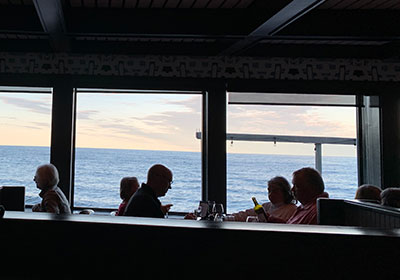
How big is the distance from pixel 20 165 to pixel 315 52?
39.7m

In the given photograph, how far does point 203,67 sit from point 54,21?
1.79 m

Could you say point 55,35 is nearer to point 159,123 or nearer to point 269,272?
point 269,272

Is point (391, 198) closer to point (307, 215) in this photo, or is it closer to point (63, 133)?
point (307, 215)

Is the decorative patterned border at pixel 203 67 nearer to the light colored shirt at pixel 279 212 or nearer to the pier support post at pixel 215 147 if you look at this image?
the pier support post at pixel 215 147

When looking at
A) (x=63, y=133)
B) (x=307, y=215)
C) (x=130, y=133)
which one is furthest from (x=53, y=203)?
(x=130, y=133)

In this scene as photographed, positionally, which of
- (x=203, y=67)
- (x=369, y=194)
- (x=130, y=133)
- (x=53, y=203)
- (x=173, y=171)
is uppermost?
(x=130, y=133)

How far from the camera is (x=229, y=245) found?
1232mm

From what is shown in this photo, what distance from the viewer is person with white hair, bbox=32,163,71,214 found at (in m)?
3.00

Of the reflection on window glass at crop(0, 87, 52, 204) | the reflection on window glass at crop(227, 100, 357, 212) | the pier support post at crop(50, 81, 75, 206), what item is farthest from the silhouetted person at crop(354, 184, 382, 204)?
the reflection on window glass at crop(0, 87, 52, 204)

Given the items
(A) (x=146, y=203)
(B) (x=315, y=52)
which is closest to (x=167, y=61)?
(B) (x=315, y=52)

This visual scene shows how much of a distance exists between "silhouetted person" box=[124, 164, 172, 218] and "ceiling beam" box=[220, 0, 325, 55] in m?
1.56

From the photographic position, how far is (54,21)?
3.10 metres

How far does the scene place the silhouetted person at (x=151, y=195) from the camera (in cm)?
227

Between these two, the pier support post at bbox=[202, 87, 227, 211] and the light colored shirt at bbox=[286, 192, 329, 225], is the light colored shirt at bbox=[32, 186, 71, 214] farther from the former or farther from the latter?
the light colored shirt at bbox=[286, 192, 329, 225]
